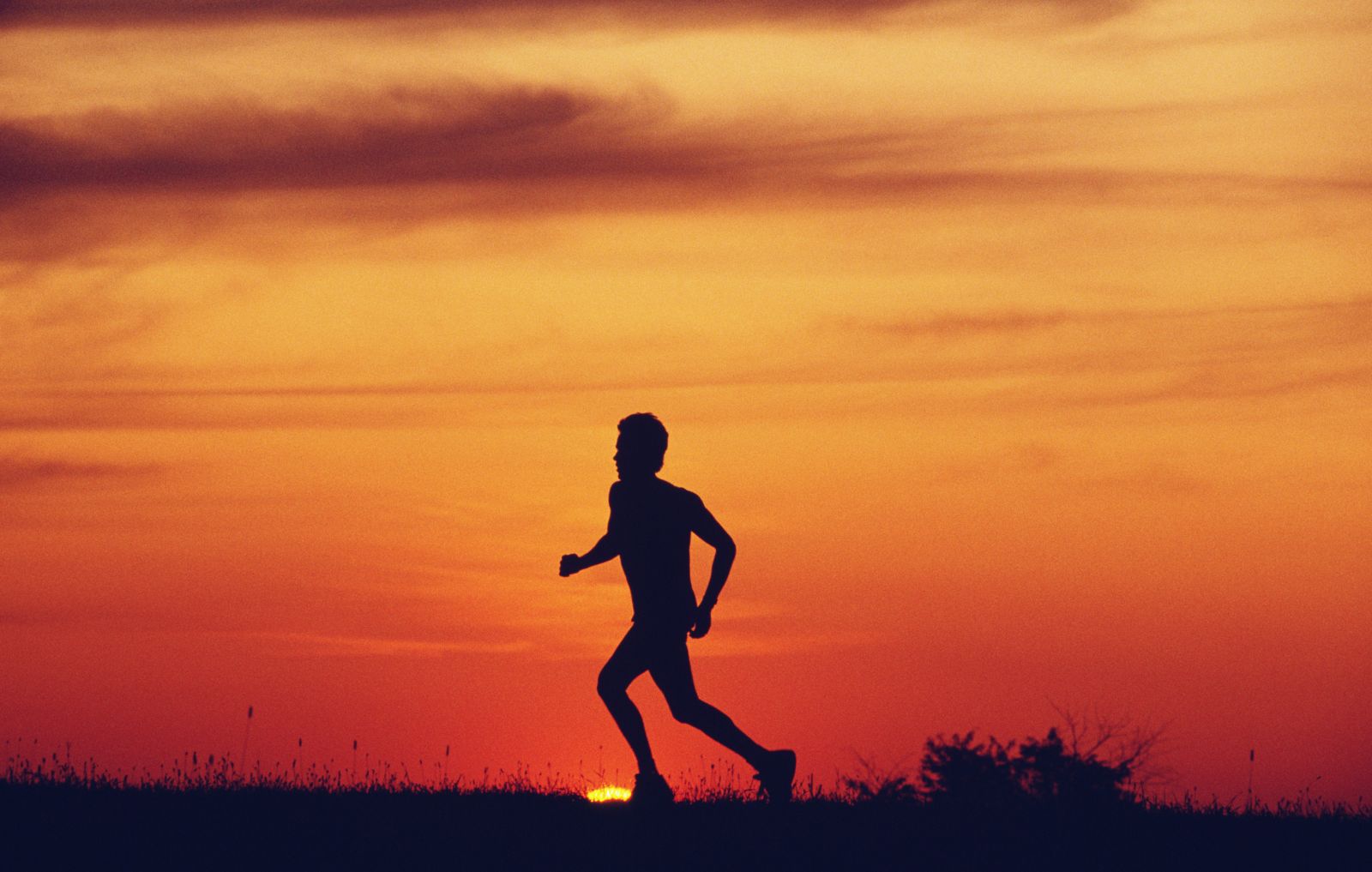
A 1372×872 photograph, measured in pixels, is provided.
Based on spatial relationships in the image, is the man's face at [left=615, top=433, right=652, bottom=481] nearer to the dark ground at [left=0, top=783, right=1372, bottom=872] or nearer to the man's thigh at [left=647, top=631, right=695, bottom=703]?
the man's thigh at [left=647, top=631, right=695, bottom=703]

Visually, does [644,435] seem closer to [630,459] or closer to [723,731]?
[630,459]

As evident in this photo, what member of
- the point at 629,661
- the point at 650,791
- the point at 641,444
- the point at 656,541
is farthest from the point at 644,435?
the point at 650,791

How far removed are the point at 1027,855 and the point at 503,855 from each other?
3.18 metres

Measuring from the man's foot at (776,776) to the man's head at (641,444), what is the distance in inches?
88.6

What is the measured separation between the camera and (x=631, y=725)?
47.1 ft

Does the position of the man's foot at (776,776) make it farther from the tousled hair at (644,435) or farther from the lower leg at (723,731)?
the tousled hair at (644,435)

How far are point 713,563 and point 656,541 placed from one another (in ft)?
1.43

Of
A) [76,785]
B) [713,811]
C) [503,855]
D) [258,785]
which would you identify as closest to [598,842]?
[503,855]

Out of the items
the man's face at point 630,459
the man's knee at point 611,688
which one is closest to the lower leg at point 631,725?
the man's knee at point 611,688

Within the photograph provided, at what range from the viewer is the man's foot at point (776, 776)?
14359 mm

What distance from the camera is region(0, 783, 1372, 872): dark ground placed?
11.8 metres

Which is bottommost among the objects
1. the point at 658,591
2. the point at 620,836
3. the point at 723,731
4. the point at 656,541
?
the point at 620,836

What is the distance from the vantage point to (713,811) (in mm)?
13930

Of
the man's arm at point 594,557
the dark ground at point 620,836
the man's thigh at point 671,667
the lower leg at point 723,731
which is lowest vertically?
the dark ground at point 620,836
